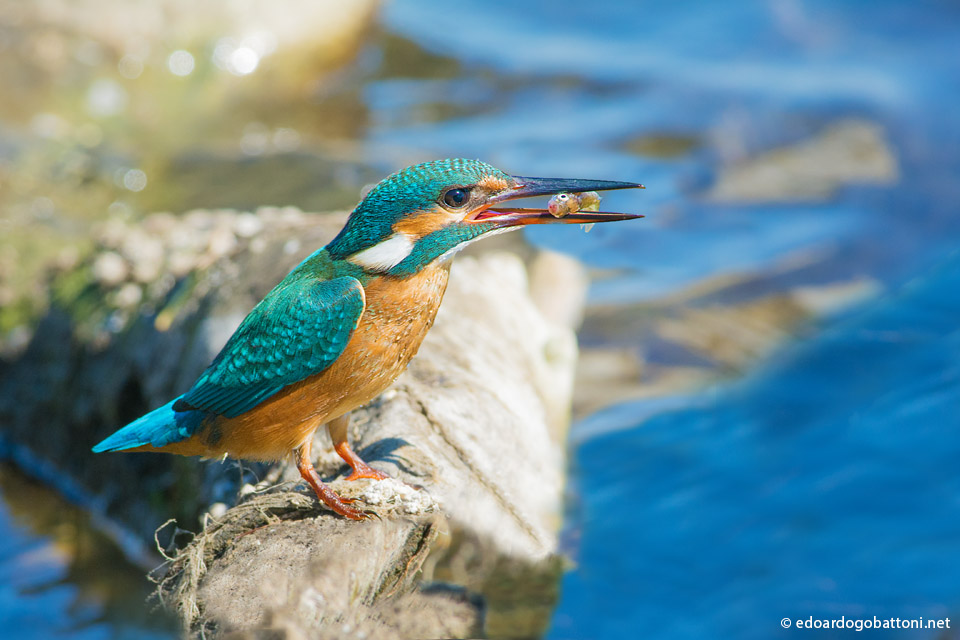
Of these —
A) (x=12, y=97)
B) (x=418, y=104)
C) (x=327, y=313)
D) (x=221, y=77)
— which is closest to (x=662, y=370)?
(x=327, y=313)

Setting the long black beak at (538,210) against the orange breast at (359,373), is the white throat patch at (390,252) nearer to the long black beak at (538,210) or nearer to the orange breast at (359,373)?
the orange breast at (359,373)

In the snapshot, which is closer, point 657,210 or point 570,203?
point 570,203

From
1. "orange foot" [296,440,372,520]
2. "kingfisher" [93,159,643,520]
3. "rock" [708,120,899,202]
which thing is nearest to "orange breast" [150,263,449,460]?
"kingfisher" [93,159,643,520]

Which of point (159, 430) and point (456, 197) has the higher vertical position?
point (456, 197)

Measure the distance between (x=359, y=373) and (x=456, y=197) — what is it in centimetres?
70

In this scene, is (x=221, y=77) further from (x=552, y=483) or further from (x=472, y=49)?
(x=552, y=483)

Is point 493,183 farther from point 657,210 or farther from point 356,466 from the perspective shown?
point 657,210

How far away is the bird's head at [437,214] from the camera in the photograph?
10.7ft

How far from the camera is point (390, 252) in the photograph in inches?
129

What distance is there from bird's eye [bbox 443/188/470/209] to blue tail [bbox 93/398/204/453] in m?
1.15

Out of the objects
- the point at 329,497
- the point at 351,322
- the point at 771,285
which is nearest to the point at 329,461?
the point at 329,497

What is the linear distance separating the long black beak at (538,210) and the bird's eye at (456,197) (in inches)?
2.7

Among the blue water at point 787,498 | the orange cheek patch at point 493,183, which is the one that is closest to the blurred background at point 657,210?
the blue water at point 787,498

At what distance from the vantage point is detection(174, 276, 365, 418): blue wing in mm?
3160
